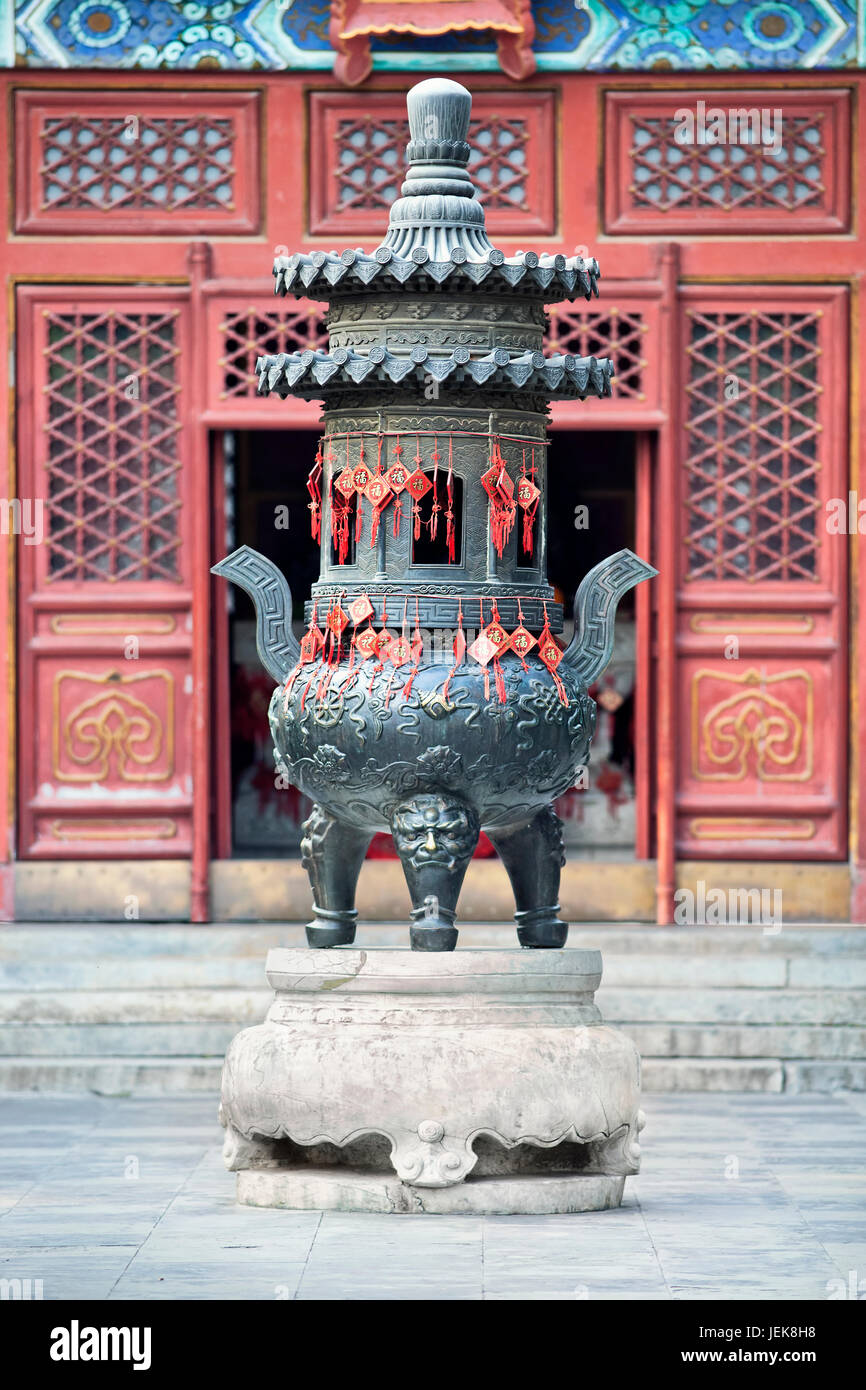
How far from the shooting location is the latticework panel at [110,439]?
36.4 feet

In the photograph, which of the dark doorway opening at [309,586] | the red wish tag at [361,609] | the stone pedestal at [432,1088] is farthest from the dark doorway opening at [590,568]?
the stone pedestal at [432,1088]

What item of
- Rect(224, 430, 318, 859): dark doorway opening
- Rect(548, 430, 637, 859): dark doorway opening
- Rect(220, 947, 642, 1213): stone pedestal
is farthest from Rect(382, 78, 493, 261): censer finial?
Rect(224, 430, 318, 859): dark doorway opening

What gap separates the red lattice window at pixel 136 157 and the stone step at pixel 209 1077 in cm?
394

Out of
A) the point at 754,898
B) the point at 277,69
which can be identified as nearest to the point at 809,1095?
the point at 754,898

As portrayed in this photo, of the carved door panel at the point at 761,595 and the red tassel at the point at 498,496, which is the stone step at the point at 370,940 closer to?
the carved door panel at the point at 761,595

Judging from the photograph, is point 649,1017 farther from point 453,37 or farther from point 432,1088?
point 453,37

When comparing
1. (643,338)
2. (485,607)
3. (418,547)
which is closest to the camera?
(485,607)

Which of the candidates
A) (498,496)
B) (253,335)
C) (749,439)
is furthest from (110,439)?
(498,496)

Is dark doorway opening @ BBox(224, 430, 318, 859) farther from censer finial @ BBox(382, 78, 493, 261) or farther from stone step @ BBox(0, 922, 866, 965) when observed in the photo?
censer finial @ BBox(382, 78, 493, 261)

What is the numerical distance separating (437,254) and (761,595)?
12.7ft

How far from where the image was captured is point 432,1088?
23.5 feet

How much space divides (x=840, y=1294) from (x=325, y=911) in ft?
8.03

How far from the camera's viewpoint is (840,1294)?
6.05 m

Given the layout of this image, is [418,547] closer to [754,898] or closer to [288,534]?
[754,898]
